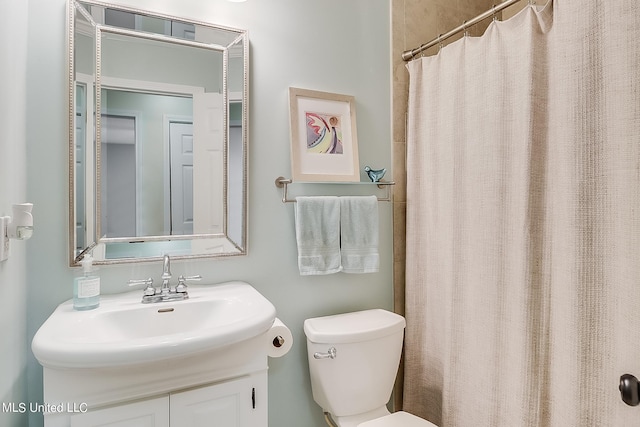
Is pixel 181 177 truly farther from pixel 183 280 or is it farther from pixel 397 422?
pixel 397 422

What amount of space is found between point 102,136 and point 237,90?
1.71 ft

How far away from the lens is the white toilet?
1.33m

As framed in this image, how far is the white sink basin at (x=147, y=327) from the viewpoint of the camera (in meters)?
Answer: 0.79

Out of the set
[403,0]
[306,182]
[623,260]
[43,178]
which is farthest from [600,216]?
[43,178]

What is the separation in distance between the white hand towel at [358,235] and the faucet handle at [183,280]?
623mm

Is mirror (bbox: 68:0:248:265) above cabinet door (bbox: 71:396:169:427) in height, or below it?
above

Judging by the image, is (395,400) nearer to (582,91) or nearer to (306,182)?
(306,182)

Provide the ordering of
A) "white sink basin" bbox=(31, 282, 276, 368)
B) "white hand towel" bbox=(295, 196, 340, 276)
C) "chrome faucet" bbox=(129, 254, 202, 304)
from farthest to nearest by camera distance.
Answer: "white hand towel" bbox=(295, 196, 340, 276) < "chrome faucet" bbox=(129, 254, 202, 304) < "white sink basin" bbox=(31, 282, 276, 368)

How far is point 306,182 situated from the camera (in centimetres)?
147

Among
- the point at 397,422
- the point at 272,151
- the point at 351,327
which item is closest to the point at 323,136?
the point at 272,151

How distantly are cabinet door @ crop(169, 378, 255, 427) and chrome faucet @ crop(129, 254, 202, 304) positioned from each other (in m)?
0.33

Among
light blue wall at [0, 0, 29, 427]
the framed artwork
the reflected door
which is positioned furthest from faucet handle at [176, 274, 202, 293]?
the framed artwork

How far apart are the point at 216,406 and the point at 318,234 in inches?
29.1

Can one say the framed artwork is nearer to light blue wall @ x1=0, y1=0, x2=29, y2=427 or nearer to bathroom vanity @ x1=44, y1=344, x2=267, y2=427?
bathroom vanity @ x1=44, y1=344, x2=267, y2=427
